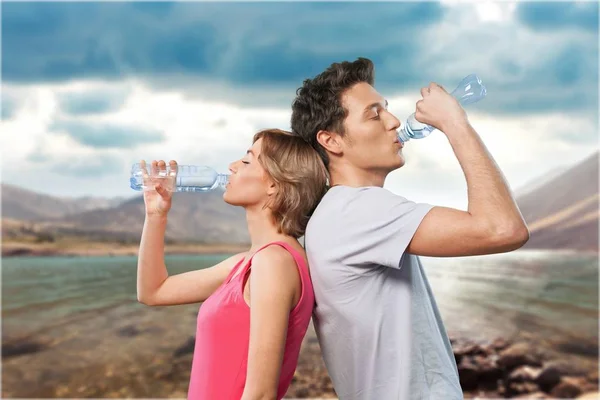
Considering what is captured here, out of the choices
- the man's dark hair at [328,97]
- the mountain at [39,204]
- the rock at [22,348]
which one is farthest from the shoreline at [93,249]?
the man's dark hair at [328,97]

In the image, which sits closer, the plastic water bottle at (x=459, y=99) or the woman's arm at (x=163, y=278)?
the plastic water bottle at (x=459, y=99)

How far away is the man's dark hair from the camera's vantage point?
4.19 feet

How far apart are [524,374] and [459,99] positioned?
4.41 meters

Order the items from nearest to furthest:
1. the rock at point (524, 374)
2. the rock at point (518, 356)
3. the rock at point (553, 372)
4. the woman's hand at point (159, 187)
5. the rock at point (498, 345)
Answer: the woman's hand at point (159, 187) → the rock at point (524, 374) → the rock at point (553, 372) → the rock at point (518, 356) → the rock at point (498, 345)

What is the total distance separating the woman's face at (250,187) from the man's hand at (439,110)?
0.96 feet

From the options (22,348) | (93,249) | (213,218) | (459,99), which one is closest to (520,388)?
(213,218)

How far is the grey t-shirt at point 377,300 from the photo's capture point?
1091 millimetres

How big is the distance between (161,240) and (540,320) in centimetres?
484

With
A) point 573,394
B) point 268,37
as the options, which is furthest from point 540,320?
point 268,37

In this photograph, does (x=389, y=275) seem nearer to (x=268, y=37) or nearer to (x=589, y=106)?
(x=268, y=37)

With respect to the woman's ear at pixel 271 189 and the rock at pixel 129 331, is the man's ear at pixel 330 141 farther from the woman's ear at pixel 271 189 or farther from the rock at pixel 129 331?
the rock at pixel 129 331

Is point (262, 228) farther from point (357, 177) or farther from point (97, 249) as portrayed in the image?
point (97, 249)

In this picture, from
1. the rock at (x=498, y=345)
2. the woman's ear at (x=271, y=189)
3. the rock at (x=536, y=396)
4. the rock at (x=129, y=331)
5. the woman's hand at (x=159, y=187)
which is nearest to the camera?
the woman's ear at (x=271, y=189)

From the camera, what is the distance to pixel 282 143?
49.4 inches
